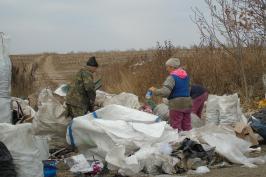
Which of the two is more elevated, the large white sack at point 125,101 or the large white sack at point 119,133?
the large white sack at point 125,101

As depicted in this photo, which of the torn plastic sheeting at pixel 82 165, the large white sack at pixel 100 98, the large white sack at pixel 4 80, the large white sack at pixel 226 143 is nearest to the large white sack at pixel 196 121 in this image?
the large white sack at pixel 226 143

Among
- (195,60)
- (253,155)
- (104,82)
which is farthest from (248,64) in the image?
(253,155)

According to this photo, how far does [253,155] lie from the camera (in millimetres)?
9367

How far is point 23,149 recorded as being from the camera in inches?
290

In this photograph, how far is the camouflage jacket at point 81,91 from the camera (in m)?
9.66

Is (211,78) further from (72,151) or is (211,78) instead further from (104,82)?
(72,151)

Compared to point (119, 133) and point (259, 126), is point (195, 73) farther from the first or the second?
point (119, 133)

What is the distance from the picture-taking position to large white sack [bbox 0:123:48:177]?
7273mm

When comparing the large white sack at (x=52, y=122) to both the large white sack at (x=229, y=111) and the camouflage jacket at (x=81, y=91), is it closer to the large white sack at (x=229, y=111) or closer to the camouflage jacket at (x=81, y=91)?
the camouflage jacket at (x=81, y=91)

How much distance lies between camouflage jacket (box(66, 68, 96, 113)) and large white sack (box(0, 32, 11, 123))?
3.72ft

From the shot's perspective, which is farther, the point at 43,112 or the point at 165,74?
the point at 165,74

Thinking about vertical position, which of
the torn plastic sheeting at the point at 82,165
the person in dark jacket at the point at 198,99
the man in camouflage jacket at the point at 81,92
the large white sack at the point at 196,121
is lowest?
the torn plastic sheeting at the point at 82,165

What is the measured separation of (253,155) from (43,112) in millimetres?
3591

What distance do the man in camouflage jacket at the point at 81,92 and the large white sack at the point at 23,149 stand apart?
7.30 ft
